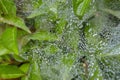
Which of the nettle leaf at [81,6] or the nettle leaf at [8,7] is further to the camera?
the nettle leaf at [8,7]

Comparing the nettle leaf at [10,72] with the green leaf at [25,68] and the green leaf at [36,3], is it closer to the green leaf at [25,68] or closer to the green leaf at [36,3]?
the green leaf at [25,68]

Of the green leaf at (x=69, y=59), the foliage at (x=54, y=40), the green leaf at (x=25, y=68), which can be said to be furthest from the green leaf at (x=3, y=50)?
the green leaf at (x=69, y=59)

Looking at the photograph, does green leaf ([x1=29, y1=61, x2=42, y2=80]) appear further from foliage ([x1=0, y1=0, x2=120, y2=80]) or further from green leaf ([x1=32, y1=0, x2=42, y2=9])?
green leaf ([x1=32, y1=0, x2=42, y2=9])

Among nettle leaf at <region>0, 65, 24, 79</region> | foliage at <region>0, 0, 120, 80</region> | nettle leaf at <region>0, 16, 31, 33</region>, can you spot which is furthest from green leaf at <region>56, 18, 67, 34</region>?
nettle leaf at <region>0, 65, 24, 79</region>

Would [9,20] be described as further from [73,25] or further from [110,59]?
[110,59]

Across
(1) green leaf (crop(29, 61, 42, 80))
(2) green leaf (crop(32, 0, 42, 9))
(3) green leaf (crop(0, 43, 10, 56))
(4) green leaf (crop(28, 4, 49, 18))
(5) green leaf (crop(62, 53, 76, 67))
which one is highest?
(2) green leaf (crop(32, 0, 42, 9))

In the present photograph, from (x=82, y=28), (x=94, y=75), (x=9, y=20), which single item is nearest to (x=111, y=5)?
(x=82, y=28)

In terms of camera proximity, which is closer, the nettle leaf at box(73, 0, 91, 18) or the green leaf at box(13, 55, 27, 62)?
the nettle leaf at box(73, 0, 91, 18)

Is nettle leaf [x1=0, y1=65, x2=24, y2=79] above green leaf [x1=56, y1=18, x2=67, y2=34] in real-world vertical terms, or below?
below
